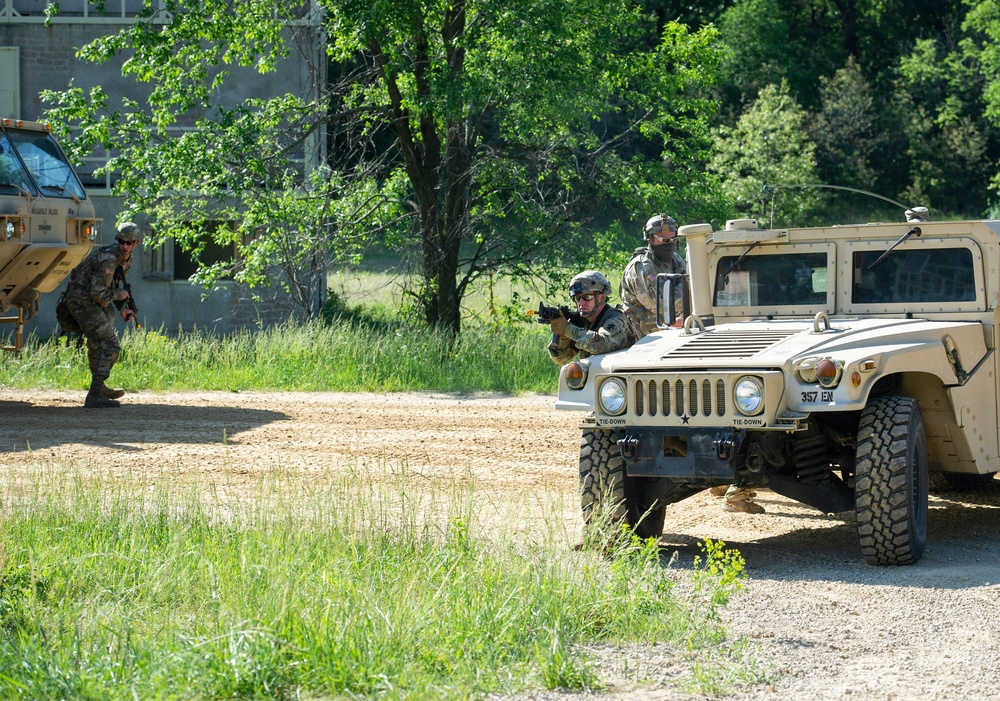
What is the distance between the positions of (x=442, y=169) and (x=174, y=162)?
3.50m

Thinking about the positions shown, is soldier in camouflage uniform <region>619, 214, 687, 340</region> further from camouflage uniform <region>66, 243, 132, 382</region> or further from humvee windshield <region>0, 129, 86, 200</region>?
humvee windshield <region>0, 129, 86, 200</region>

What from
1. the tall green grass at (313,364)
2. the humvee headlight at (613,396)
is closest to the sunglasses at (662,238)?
the humvee headlight at (613,396)

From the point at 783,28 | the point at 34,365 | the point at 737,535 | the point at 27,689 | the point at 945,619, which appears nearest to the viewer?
the point at 27,689

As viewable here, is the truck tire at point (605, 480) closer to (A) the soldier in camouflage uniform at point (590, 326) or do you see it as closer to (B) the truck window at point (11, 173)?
(A) the soldier in camouflage uniform at point (590, 326)

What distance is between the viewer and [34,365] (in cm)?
1527

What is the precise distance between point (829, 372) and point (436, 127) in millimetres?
12547

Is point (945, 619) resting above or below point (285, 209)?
below

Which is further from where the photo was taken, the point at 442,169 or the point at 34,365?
the point at 442,169

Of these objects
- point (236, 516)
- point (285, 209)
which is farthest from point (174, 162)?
point (236, 516)

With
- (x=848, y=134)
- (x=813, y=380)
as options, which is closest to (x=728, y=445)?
(x=813, y=380)

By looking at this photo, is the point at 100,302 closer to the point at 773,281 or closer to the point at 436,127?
the point at 436,127

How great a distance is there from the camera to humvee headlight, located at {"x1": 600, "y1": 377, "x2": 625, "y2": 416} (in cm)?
680

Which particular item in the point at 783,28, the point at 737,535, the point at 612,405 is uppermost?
the point at 783,28

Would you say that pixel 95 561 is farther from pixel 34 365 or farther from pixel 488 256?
pixel 488 256
